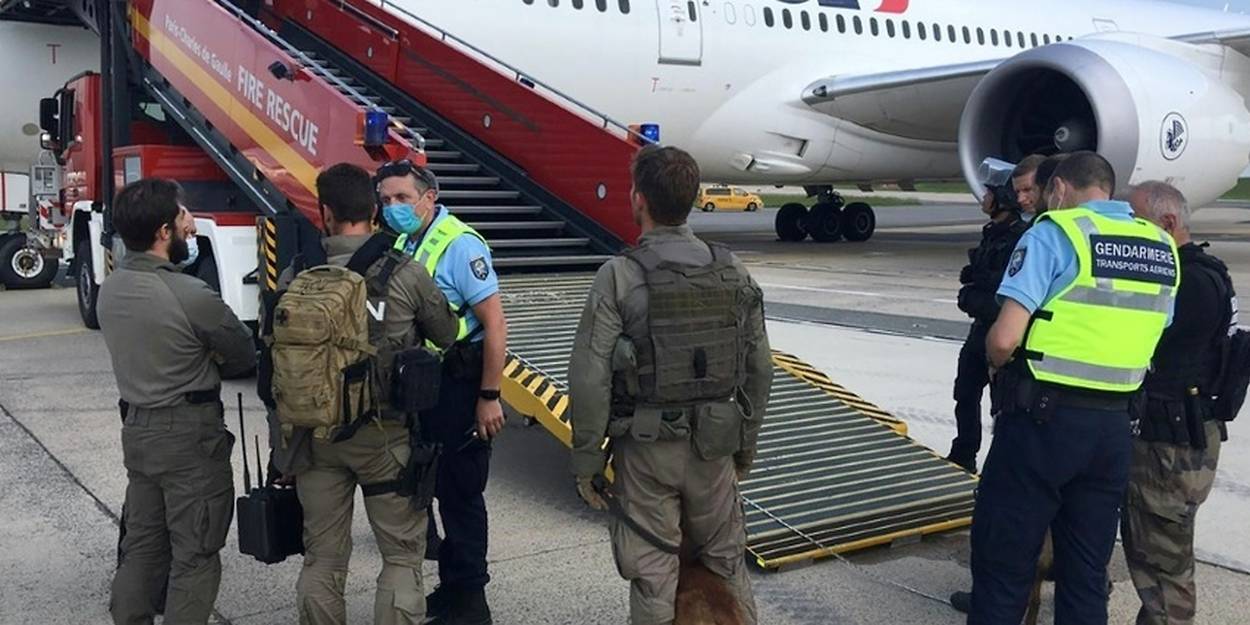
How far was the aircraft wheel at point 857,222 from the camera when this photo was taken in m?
19.8

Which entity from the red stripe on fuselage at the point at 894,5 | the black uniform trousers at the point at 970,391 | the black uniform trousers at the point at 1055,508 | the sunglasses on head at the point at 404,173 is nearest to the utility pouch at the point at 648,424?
the black uniform trousers at the point at 1055,508

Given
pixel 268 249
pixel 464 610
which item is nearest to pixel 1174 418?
pixel 464 610

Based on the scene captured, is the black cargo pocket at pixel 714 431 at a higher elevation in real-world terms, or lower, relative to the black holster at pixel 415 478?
higher

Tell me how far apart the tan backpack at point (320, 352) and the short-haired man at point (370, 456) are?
10 cm

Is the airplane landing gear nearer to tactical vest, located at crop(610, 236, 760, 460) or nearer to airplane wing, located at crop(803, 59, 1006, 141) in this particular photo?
airplane wing, located at crop(803, 59, 1006, 141)

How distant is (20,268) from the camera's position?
42.5 feet

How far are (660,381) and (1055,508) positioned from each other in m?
1.13

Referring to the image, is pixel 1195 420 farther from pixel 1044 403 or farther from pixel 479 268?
pixel 479 268

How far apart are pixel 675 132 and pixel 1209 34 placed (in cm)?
627

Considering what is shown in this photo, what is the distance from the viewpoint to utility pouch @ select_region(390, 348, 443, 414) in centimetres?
307

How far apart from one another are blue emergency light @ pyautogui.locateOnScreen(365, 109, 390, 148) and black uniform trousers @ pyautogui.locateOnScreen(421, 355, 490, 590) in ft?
8.82

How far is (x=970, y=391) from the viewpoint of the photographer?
15.8 ft

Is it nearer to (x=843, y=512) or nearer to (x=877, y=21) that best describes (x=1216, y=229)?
(x=877, y=21)

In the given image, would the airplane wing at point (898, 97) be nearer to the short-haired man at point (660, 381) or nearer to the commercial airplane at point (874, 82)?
the commercial airplane at point (874, 82)
